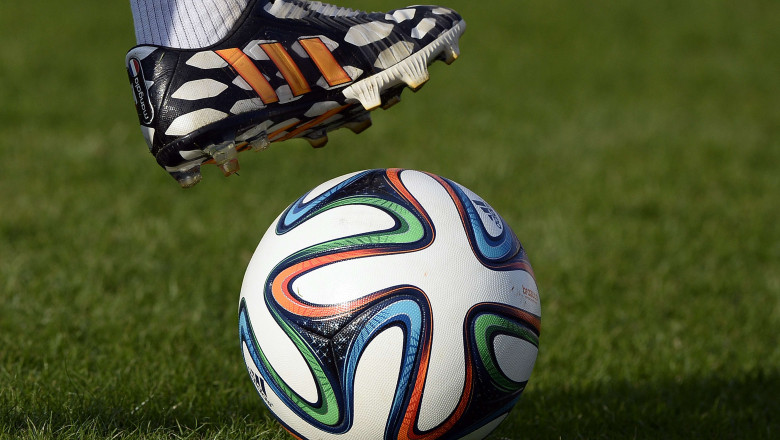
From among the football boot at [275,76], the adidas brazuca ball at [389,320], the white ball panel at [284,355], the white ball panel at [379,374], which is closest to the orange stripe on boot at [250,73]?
the football boot at [275,76]

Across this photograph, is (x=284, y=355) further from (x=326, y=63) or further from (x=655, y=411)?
(x=655, y=411)

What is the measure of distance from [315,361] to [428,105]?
741 centimetres

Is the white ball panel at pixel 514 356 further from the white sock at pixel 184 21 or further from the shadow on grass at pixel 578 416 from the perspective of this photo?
the white sock at pixel 184 21

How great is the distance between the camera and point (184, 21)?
9.93 feet

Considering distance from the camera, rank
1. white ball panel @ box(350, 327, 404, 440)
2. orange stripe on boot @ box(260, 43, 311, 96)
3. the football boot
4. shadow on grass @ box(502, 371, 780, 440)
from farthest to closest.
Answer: shadow on grass @ box(502, 371, 780, 440) → orange stripe on boot @ box(260, 43, 311, 96) → the football boot → white ball panel @ box(350, 327, 404, 440)

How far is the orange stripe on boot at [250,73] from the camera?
2.94m

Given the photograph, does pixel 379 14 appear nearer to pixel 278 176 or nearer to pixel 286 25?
pixel 286 25

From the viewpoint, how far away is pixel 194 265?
5.21 metres

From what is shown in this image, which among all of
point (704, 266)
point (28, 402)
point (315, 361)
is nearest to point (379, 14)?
point (315, 361)

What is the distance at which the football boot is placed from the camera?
288 centimetres

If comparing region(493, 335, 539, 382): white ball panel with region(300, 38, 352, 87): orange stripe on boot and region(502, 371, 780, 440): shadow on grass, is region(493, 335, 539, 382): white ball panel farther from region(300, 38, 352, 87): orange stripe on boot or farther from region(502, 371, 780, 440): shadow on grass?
region(300, 38, 352, 87): orange stripe on boot

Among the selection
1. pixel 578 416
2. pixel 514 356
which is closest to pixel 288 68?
pixel 514 356

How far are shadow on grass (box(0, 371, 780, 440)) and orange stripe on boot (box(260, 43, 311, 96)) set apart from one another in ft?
4.16

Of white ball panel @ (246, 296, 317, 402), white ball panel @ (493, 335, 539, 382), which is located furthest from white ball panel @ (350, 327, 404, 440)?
white ball panel @ (493, 335, 539, 382)
